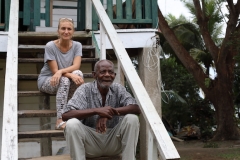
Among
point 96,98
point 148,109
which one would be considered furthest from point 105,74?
point 148,109

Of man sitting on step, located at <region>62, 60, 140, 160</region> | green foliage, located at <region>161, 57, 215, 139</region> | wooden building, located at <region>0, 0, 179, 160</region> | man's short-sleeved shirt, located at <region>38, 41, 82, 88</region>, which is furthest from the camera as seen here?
green foliage, located at <region>161, 57, 215, 139</region>

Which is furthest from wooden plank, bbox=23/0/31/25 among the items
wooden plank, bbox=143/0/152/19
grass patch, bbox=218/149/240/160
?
grass patch, bbox=218/149/240/160

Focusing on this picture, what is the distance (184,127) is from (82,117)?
1329cm

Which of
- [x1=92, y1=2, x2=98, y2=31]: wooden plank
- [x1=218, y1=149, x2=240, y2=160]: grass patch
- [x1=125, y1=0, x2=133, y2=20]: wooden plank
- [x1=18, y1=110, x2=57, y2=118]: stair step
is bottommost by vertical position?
[x1=218, y1=149, x2=240, y2=160]: grass patch

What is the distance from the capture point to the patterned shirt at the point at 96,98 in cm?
327

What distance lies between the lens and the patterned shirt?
3.27m

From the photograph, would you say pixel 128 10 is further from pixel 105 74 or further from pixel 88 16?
pixel 105 74

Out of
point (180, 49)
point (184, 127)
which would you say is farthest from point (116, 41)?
point (184, 127)

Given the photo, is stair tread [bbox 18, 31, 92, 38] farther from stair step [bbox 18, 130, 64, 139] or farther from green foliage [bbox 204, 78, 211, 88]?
green foliage [bbox 204, 78, 211, 88]

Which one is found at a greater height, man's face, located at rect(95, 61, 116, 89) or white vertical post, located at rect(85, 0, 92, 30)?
white vertical post, located at rect(85, 0, 92, 30)

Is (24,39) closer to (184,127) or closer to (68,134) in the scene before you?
(68,134)

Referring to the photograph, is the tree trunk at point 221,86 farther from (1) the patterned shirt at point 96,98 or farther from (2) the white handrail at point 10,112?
(2) the white handrail at point 10,112

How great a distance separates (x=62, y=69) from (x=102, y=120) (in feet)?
3.83

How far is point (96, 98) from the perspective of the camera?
11.0 ft
